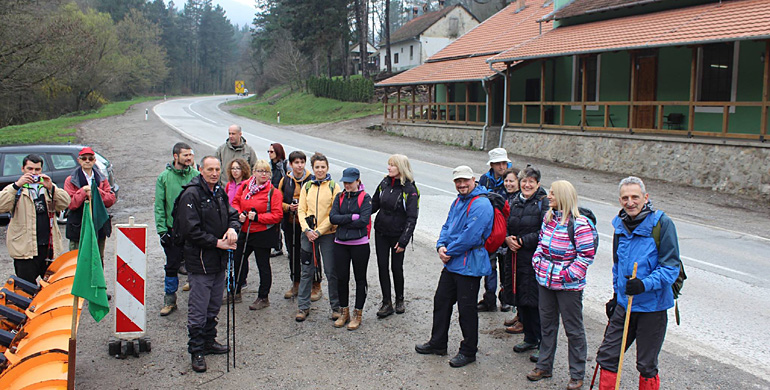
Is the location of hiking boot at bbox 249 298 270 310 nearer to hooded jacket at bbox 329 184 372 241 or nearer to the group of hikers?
the group of hikers

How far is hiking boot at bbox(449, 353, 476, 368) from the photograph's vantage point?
17.2 feet

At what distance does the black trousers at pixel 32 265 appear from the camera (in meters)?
6.56

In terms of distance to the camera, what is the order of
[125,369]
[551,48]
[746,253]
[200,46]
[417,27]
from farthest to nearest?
[200,46] → [417,27] → [551,48] → [746,253] → [125,369]

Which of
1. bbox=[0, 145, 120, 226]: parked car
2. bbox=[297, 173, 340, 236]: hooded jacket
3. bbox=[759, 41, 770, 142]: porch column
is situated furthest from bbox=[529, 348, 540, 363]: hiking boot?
bbox=[759, 41, 770, 142]: porch column

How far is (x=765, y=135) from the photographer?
50.7 ft

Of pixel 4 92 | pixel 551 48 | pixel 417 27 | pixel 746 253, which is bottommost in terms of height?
pixel 746 253

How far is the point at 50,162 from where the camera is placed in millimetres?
12727

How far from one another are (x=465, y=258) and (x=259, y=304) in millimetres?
2759

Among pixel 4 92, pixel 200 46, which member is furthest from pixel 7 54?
pixel 200 46

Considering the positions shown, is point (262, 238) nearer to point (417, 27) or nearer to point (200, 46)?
point (417, 27)

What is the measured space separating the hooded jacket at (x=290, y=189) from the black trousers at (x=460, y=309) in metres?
2.44

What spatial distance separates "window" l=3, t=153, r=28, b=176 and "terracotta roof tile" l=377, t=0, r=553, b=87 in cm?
1788

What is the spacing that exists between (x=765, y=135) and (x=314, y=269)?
14.3 metres

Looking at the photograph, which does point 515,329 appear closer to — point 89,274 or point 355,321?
point 355,321
